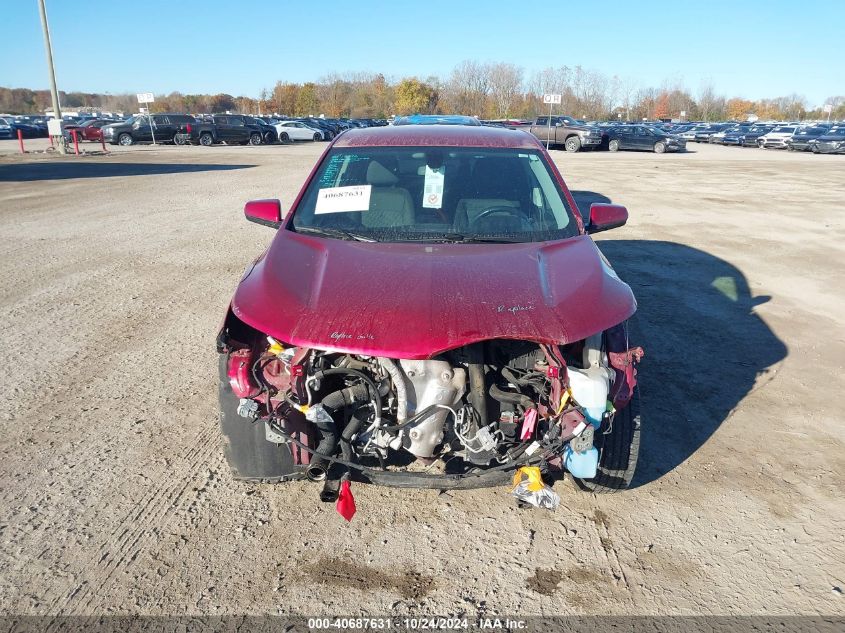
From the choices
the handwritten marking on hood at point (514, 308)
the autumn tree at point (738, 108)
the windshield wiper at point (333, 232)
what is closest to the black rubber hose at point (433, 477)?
the handwritten marking on hood at point (514, 308)

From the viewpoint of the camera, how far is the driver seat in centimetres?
351

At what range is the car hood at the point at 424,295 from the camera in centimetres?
233

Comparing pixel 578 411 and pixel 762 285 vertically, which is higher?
pixel 578 411

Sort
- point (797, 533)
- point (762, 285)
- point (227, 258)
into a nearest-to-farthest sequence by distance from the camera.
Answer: point (797, 533) < point (762, 285) < point (227, 258)

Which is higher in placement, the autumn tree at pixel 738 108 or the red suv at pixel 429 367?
the autumn tree at pixel 738 108

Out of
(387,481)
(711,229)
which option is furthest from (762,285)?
(387,481)

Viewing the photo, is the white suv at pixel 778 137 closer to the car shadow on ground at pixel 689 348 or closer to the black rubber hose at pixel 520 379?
the car shadow on ground at pixel 689 348

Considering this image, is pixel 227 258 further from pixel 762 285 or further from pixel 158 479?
pixel 762 285

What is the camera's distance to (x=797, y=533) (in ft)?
9.06

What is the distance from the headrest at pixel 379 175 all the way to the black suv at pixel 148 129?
3123cm

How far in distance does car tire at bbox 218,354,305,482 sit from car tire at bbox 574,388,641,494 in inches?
57.0

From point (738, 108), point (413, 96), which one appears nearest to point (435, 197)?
point (413, 96)

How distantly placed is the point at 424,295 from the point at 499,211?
1.18 metres

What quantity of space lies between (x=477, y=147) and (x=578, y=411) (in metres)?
2.18
